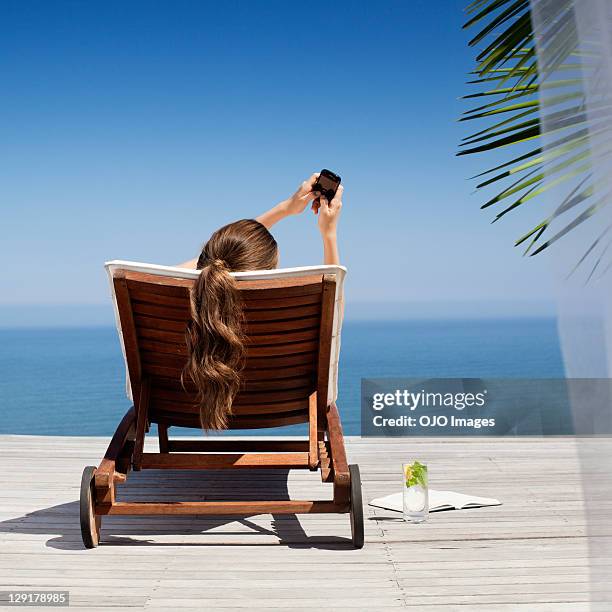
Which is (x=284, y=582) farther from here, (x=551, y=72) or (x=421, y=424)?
(x=421, y=424)

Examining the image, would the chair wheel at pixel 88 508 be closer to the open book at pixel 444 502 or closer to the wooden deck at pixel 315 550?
the wooden deck at pixel 315 550

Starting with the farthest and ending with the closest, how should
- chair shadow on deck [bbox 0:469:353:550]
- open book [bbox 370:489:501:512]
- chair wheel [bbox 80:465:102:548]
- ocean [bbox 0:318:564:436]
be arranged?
ocean [bbox 0:318:564:436], open book [bbox 370:489:501:512], chair shadow on deck [bbox 0:469:353:550], chair wheel [bbox 80:465:102:548]

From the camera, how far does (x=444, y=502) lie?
333 centimetres

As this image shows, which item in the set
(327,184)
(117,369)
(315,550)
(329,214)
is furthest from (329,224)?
(117,369)

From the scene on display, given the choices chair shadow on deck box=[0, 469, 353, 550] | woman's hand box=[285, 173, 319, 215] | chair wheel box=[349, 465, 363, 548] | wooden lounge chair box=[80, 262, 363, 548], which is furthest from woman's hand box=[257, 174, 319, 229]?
chair shadow on deck box=[0, 469, 353, 550]

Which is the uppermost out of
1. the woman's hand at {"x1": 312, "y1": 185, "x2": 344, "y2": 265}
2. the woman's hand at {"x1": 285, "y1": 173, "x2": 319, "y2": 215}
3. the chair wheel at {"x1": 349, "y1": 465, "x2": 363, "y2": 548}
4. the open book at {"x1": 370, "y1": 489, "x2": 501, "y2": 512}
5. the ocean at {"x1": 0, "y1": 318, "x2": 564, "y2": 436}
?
the woman's hand at {"x1": 285, "y1": 173, "x2": 319, "y2": 215}

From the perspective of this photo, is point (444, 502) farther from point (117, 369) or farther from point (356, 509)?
point (117, 369)

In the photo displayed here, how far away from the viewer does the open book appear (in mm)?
3273

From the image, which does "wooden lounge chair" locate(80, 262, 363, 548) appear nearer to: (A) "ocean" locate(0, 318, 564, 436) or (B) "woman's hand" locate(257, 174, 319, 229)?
(B) "woman's hand" locate(257, 174, 319, 229)

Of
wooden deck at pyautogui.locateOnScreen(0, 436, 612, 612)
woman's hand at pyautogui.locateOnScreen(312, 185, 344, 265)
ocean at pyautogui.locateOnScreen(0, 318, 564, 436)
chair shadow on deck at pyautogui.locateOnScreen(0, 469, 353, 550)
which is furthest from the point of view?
ocean at pyautogui.locateOnScreen(0, 318, 564, 436)

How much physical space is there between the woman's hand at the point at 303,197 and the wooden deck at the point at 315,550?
1242 millimetres

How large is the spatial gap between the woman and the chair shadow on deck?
42 cm

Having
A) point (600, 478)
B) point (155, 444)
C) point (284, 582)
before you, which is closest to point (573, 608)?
point (284, 582)

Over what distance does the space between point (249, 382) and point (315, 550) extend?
0.63m
